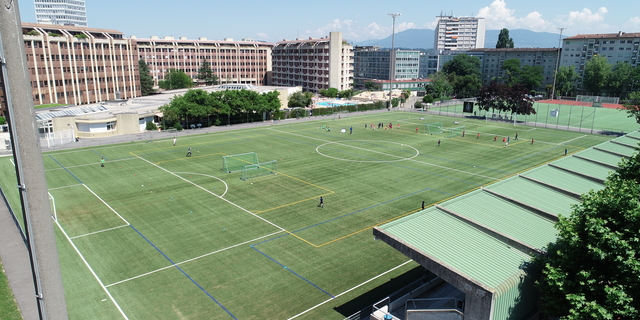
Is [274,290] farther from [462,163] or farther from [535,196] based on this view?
[462,163]

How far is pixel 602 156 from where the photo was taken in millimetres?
31750

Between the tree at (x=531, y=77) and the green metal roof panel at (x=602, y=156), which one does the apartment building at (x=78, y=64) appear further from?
the tree at (x=531, y=77)

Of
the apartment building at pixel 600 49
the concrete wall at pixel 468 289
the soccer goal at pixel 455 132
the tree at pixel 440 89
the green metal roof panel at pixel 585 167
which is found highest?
the apartment building at pixel 600 49

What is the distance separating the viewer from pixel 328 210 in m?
34.1

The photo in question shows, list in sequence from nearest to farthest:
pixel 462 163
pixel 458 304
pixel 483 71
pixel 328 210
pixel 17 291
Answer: pixel 458 304
pixel 17 291
pixel 328 210
pixel 462 163
pixel 483 71

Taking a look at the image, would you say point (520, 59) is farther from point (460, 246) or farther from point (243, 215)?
point (460, 246)

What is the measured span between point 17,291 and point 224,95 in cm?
5602

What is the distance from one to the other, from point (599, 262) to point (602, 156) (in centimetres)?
2269

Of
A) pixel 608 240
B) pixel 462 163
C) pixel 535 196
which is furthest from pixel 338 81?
pixel 608 240

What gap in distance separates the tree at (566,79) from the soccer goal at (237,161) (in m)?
114

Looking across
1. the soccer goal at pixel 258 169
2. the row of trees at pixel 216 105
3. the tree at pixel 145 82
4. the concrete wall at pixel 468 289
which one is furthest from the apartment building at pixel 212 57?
the concrete wall at pixel 468 289

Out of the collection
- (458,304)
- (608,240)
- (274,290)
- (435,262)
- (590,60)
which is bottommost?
(274,290)

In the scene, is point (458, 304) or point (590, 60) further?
point (590, 60)

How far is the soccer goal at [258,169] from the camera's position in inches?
1722
